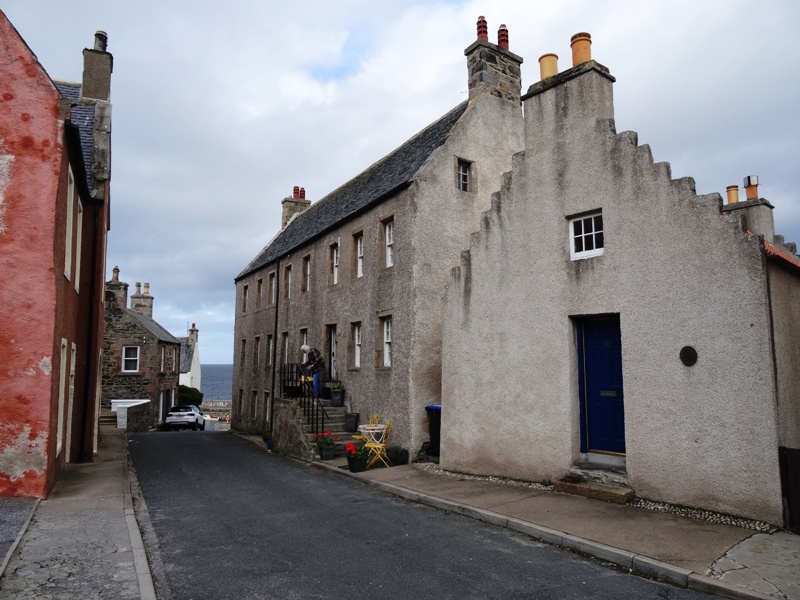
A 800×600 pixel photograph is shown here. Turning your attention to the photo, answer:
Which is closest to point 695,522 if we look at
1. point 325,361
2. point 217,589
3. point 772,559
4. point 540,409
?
point 772,559

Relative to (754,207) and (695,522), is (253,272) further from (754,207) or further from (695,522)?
(695,522)

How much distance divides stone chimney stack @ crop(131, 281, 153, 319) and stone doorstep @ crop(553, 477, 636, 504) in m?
41.8

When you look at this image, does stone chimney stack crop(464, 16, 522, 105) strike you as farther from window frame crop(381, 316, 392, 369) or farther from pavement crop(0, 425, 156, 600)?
pavement crop(0, 425, 156, 600)

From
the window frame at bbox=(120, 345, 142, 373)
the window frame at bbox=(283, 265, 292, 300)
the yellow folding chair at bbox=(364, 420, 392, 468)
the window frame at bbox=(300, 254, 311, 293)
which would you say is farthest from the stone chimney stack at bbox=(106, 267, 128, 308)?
the yellow folding chair at bbox=(364, 420, 392, 468)

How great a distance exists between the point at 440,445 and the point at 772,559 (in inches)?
277

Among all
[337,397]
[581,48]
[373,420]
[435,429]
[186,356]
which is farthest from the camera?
[186,356]

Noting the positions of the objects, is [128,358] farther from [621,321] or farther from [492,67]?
[621,321]

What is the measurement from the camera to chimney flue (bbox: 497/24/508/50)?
16469 millimetres

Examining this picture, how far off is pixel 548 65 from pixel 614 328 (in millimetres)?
5289

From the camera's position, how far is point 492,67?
16.3 m

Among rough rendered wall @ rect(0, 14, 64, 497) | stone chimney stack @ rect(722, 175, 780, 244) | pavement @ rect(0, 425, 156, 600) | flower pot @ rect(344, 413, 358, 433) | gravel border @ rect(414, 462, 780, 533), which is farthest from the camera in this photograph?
flower pot @ rect(344, 413, 358, 433)

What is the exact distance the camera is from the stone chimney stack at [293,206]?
3077 cm

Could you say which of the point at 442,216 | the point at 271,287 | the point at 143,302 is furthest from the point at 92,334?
the point at 143,302

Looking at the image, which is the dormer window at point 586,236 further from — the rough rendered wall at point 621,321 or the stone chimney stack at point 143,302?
the stone chimney stack at point 143,302
